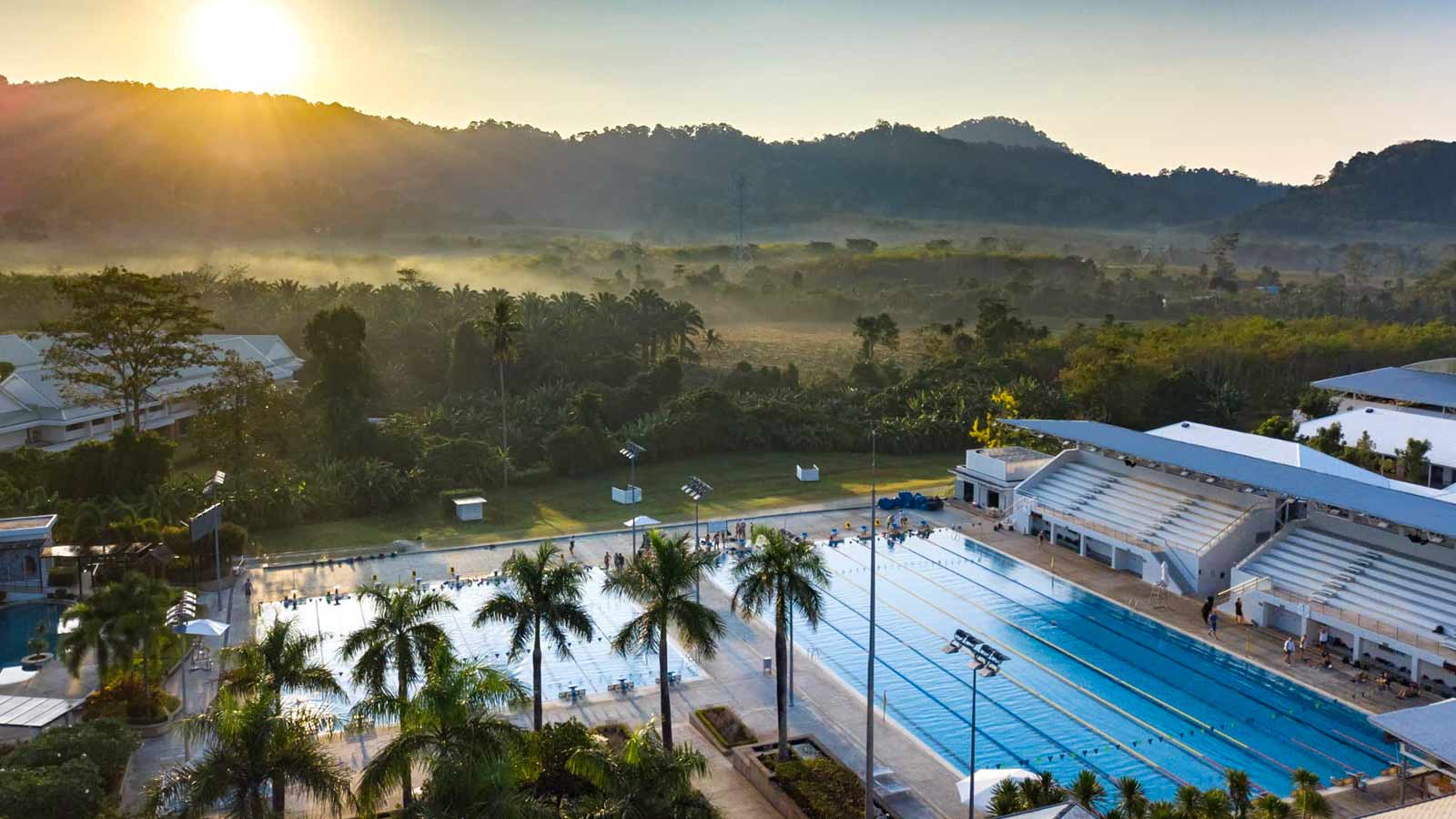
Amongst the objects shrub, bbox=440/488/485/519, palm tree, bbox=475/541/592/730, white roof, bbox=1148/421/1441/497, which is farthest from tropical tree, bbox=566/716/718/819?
shrub, bbox=440/488/485/519

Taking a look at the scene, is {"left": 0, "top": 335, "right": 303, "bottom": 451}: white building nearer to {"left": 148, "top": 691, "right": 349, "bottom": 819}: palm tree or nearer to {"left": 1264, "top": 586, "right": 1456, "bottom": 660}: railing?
{"left": 148, "top": 691, "right": 349, "bottom": 819}: palm tree

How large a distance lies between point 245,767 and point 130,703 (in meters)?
10.3

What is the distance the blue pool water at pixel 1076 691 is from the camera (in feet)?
78.0

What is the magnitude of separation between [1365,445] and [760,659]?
33945mm

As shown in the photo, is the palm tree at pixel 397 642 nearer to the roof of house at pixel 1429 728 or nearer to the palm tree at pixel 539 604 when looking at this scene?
the palm tree at pixel 539 604

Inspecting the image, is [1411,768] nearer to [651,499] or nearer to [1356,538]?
[1356,538]

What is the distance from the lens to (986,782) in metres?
20.1

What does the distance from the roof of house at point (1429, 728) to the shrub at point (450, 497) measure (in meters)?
35.3

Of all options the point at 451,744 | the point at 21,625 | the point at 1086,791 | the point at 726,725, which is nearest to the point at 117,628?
the point at 21,625

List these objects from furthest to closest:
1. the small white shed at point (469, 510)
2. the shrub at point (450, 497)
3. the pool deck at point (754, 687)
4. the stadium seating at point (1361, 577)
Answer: the shrub at point (450, 497) < the small white shed at point (469, 510) < the stadium seating at point (1361, 577) < the pool deck at point (754, 687)

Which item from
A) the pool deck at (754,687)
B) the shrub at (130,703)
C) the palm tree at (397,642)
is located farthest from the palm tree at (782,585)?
the shrub at (130,703)

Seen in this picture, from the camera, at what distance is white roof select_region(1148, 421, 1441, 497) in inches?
1495

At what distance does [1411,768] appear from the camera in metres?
22.8

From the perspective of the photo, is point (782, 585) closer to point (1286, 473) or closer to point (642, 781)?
point (642, 781)
